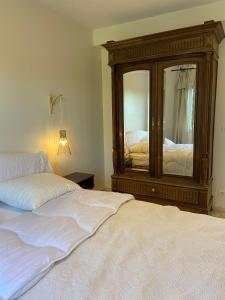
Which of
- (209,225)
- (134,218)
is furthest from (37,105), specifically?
(209,225)

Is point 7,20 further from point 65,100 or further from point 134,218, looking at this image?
point 134,218

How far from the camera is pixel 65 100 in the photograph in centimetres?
303

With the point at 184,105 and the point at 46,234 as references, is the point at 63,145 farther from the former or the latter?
the point at 46,234

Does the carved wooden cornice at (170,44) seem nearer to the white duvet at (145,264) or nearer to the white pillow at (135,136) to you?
the white pillow at (135,136)

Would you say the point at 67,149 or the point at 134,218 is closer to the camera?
the point at 134,218

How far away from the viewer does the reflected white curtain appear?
2.73 metres

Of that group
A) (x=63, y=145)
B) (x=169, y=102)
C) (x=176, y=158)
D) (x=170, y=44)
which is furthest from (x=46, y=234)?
(x=170, y=44)

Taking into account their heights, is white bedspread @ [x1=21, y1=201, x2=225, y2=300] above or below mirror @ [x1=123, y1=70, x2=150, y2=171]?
below

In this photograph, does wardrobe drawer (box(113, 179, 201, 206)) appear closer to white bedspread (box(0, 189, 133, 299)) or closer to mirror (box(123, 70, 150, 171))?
mirror (box(123, 70, 150, 171))

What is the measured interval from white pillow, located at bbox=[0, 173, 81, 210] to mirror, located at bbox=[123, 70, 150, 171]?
51.4 inches

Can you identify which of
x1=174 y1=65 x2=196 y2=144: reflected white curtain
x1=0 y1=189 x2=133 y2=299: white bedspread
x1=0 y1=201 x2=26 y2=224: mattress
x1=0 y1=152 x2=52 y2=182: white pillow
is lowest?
x1=0 y1=201 x2=26 y2=224: mattress

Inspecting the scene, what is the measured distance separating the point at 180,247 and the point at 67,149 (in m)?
2.13

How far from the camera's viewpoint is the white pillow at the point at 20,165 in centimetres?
205

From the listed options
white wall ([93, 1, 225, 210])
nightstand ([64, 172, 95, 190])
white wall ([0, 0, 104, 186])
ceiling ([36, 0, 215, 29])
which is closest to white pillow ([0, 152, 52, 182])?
white wall ([0, 0, 104, 186])
